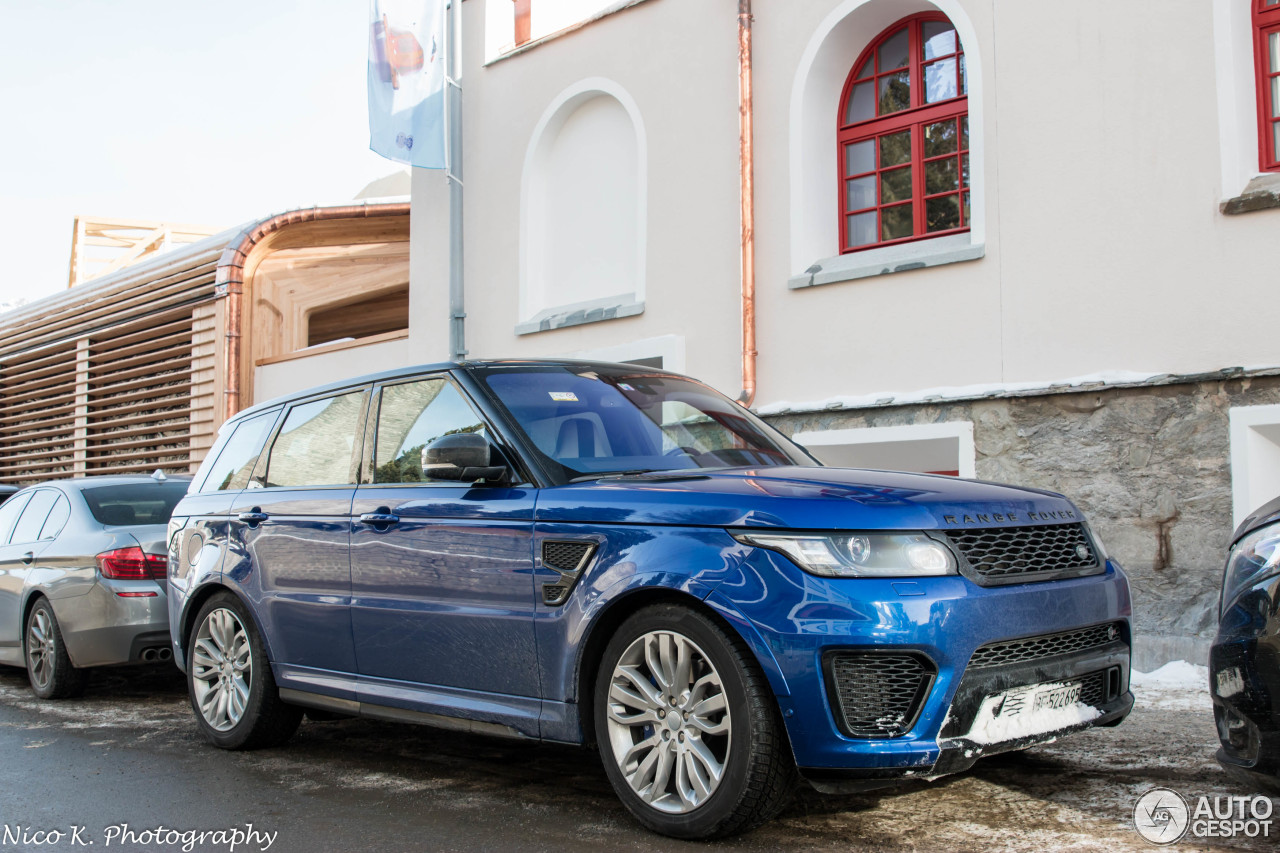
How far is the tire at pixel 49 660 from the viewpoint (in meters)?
7.75

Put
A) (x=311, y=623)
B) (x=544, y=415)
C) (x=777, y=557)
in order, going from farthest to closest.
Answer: (x=311, y=623)
(x=544, y=415)
(x=777, y=557)

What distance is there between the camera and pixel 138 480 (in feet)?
28.7

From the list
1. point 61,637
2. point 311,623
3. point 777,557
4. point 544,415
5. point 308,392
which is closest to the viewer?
point 777,557

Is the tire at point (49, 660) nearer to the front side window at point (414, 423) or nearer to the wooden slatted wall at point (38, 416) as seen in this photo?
the front side window at point (414, 423)

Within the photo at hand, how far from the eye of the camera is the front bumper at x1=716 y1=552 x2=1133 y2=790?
3553mm

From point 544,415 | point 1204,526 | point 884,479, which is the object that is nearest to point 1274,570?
point 884,479

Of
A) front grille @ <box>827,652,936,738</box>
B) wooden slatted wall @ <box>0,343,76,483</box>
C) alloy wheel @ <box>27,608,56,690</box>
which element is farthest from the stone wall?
wooden slatted wall @ <box>0,343,76,483</box>

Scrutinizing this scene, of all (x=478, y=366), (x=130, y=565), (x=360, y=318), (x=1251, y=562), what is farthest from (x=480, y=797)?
(x=360, y=318)

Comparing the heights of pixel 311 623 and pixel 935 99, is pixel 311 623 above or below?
below

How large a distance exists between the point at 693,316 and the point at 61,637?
6.09 m

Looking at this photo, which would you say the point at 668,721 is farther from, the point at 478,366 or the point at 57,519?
the point at 57,519

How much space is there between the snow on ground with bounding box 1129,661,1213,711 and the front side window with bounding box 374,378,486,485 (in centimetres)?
374

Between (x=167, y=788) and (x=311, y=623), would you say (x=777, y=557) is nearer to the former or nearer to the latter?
(x=311, y=623)

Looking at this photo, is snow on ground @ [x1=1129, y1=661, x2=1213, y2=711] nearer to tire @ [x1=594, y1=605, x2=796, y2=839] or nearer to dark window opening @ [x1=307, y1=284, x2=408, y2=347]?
tire @ [x1=594, y1=605, x2=796, y2=839]
